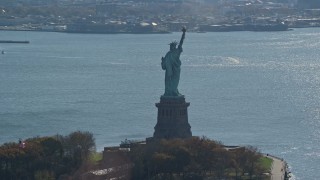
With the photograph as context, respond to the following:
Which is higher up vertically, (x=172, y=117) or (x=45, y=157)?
(x=172, y=117)

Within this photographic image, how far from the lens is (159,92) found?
48.7 metres

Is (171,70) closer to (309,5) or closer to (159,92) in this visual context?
(159,92)

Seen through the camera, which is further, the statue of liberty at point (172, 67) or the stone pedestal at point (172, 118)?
the statue of liberty at point (172, 67)

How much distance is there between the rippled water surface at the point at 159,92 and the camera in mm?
37103

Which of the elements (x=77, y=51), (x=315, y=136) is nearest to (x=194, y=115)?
(x=315, y=136)

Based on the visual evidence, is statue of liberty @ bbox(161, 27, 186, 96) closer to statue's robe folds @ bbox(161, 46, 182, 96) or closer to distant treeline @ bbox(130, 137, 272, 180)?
statue's robe folds @ bbox(161, 46, 182, 96)

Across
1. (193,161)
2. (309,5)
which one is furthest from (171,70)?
(309,5)

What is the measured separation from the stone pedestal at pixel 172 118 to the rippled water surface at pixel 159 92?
2445 mm

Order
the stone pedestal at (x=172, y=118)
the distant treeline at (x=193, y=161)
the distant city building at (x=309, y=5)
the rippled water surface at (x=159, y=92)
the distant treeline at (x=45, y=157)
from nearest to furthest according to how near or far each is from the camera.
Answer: the distant treeline at (x=45, y=157)
the distant treeline at (x=193, y=161)
the stone pedestal at (x=172, y=118)
the rippled water surface at (x=159, y=92)
the distant city building at (x=309, y=5)

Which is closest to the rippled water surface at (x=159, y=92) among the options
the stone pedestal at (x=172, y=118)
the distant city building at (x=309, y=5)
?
the stone pedestal at (x=172, y=118)

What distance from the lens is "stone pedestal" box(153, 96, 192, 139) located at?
30.6 m

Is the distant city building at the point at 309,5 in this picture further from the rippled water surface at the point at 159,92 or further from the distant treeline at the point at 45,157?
the distant treeline at the point at 45,157

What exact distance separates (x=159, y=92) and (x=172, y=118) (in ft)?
59.2

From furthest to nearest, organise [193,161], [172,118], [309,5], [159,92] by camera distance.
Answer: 1. [309,5]
2. [159,92]
3. [172,118]
4. [193,161]
